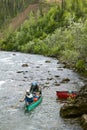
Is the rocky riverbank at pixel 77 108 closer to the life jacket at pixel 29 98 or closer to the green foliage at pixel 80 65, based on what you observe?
the life jacket at pixel 29 98

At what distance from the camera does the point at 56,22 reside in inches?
5172

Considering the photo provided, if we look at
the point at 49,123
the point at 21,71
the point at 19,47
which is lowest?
the point at 19,47

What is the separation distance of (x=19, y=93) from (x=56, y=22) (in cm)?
8458

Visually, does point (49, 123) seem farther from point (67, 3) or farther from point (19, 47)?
point (67, 3)

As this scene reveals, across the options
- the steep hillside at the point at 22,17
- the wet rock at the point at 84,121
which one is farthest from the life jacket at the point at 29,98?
the steep hillside at the point at 22,17

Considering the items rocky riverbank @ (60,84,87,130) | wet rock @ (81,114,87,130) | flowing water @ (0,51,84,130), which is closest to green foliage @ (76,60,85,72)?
flowing water @ (0,51,84,130)

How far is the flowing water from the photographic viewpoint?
36.4 m

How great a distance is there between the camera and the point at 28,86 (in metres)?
56.0

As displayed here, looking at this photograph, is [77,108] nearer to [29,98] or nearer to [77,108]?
[77,108]

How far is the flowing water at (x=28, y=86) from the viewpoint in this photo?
36406mm

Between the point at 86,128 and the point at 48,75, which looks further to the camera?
the point at 48,75

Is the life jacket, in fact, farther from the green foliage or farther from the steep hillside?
the steep hillside

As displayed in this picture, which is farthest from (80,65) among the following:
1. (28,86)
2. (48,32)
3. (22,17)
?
(22,17)

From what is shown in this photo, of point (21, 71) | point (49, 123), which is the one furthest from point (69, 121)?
point (21, 71)
